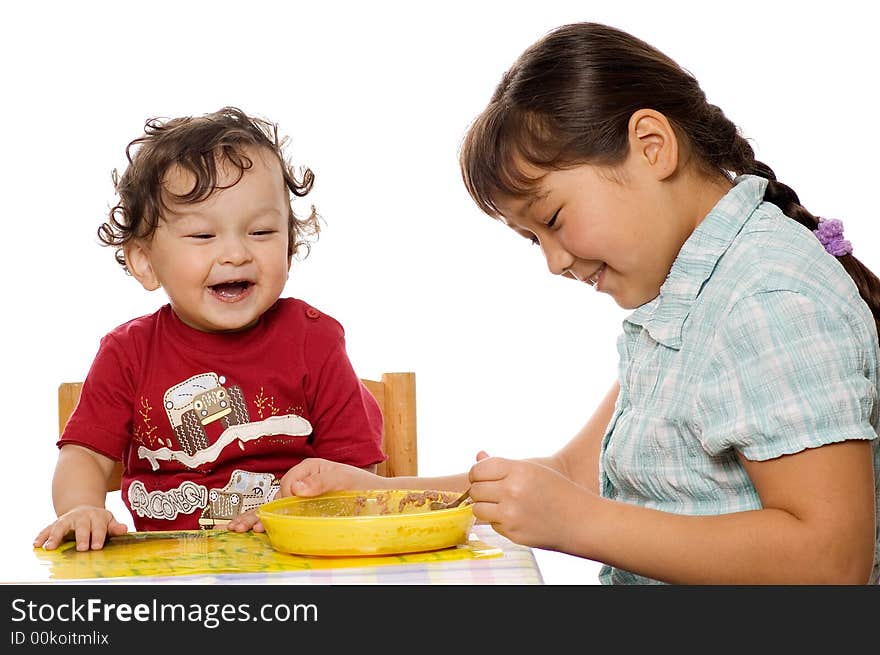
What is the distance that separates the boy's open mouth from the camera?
126 cm

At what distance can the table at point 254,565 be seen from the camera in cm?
82

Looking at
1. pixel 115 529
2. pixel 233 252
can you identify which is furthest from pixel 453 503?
pixel 233 252

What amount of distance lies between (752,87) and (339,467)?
1570 millimetres

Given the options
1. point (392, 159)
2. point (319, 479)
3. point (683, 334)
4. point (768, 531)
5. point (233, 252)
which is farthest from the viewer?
point (392, 159)

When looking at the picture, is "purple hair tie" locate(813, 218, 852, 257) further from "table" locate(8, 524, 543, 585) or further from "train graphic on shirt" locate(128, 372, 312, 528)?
"train graphic on shirt" locate(128, 372, 312, 528)

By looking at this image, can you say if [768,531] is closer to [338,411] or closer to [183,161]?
[338,411]

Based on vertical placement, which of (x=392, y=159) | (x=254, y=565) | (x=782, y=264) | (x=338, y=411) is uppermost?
(x=392, y=159)

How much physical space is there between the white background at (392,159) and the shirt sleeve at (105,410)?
3.17 ft

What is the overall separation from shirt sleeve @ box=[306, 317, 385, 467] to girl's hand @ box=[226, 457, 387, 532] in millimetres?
155

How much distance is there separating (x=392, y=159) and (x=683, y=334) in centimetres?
146

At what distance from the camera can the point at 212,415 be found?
48.8 inches

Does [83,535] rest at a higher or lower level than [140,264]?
lower
